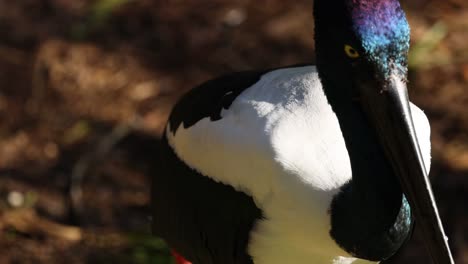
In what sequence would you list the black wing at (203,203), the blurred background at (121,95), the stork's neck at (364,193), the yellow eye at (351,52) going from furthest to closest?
the blurred background at (121,95) < the black wing at (203,203) < the stork's neck at (364,193) < the yellow eye at (351,52)

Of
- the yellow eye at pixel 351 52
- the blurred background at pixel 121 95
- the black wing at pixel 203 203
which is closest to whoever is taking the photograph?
the yellow eye at pixel 351 52

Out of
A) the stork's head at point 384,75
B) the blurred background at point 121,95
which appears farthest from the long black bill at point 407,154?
the blurred background at point 121,95

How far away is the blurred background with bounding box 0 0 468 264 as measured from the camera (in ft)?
A: 15.7

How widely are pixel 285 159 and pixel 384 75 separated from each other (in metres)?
0.50

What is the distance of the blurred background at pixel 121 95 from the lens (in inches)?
189

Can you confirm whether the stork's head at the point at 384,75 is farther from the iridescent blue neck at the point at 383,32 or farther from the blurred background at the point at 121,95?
the blurred background at the point at 121,95

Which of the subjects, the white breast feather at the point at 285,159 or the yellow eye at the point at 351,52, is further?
the white breast feather at the point at 285,159

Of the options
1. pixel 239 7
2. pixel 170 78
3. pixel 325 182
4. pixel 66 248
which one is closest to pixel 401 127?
pixel 325 182

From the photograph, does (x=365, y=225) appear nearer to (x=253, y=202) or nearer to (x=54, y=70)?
(x=253, y=202)

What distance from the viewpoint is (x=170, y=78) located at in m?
5.54

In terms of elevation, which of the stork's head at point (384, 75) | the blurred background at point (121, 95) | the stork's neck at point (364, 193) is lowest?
the blurred background at point (121, 95)

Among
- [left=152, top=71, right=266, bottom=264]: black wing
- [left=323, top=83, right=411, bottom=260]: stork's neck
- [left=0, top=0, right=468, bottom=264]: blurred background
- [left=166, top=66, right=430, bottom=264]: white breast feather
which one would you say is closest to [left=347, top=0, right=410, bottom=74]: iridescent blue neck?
[left=323, top=83, right=411, bottom=260]: stork's neck

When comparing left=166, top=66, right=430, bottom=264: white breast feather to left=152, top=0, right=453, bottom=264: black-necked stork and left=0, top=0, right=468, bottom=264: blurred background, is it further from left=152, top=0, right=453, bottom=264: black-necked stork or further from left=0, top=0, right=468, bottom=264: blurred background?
left=0, top=0, right=468, bottom=264: blurred background

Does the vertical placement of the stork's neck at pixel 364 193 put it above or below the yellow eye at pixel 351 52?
below
